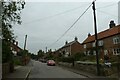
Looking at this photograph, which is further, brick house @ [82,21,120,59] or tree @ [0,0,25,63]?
brick house @ [82,21,120,59]

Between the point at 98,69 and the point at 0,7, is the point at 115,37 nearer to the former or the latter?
the point at 98,69

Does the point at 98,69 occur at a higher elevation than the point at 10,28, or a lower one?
lower

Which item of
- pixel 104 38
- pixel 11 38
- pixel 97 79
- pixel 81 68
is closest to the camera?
pixel 97 79

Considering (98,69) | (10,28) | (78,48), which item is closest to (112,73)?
(98,69)

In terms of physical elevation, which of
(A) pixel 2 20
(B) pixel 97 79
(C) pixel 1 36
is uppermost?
(A) pixel 2 20

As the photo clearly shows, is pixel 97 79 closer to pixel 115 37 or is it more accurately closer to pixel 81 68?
pixel 81 68

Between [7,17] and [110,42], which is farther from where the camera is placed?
[110,42]

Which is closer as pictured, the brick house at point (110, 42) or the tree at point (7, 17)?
the tree at point (7, 17)

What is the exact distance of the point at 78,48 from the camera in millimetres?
87562

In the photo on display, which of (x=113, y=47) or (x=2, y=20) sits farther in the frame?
(x=113, y=47)

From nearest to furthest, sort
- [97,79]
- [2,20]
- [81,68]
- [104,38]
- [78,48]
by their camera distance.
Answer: [97,79] → [2,20] → [81,68] → [104,38] → [78,48]

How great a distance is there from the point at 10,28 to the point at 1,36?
203 cm

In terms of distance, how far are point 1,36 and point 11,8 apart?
8.72 ft

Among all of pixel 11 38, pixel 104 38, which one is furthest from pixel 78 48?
pixel 11 38
